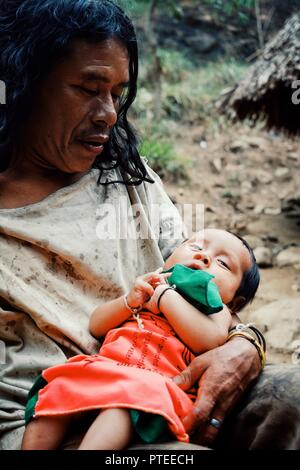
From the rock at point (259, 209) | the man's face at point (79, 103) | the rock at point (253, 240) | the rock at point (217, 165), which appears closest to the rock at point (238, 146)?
the rock at point (217, 165)

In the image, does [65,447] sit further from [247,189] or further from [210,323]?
[247,189]

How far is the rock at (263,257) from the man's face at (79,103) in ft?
10.5

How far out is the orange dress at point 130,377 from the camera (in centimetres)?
154

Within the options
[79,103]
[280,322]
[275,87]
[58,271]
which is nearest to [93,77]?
[79,103]

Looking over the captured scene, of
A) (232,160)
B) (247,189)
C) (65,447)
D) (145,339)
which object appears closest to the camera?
(65,447)

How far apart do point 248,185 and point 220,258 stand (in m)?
4.95

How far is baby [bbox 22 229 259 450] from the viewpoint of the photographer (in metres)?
1.53

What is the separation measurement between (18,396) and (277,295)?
2.95 metres

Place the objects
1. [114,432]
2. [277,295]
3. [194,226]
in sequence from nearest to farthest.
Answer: [114,432] < [277,295] < [194,226]

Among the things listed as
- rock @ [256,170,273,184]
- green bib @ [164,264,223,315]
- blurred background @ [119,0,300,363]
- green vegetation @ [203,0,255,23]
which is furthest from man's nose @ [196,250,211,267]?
green vegetation @ [203,0,255,23]

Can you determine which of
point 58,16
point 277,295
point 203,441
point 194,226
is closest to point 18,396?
point 203,441

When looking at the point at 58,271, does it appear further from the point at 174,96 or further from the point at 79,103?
the point at 174,96

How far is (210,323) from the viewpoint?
1.81 meters

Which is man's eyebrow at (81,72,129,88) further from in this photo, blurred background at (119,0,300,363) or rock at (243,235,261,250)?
rock at (243,235,261,250)
